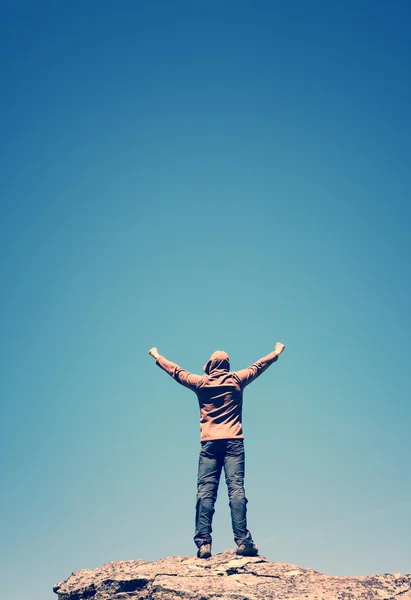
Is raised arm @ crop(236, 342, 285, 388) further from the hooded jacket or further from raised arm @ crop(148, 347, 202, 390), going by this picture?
raised arm @ crop(148, 347, 202, 390)

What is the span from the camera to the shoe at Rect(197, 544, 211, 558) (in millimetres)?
11586

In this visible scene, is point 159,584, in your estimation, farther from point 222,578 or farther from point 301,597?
point 301,597

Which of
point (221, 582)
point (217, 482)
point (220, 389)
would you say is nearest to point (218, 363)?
point (220, 389)

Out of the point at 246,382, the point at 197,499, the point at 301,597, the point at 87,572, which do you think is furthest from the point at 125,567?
the point at 246,382

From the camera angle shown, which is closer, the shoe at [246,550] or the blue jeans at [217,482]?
the shoe at [246,550]

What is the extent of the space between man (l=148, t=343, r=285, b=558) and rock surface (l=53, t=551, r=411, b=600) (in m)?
0.55

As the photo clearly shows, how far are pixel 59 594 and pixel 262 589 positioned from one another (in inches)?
162

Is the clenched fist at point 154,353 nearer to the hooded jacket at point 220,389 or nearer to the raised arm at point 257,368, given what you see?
the hooded jacket at point 220,389

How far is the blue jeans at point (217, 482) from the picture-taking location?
37.8ft

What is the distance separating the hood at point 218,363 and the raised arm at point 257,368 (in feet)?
1.05

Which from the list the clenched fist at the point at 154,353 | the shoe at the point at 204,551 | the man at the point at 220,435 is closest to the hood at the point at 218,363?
the man at the point at 220,435

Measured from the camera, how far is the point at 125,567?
11.7 meters

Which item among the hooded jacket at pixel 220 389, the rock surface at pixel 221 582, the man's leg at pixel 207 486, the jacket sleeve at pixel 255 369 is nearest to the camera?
the rock surface at pixel 221 582

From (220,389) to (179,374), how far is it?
101cm
